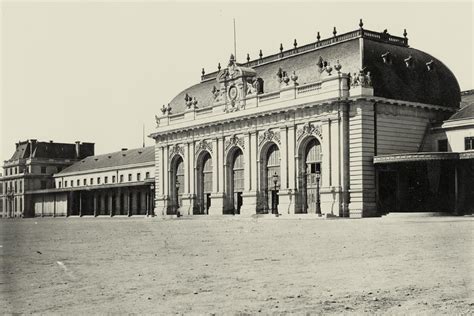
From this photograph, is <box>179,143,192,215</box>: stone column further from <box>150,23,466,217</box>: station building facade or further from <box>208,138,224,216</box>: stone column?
<box>208,138,224,216</box>: stone column

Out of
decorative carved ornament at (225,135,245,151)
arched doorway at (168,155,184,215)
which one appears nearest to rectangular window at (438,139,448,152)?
decorative carved ornament at (225,135,245,151)

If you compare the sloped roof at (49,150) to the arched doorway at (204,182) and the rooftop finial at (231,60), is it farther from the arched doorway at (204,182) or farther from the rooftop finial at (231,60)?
the rooftop finial at (231,60)

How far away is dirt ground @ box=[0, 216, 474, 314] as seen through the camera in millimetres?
8992

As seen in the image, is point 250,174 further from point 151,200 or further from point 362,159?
point 151,200

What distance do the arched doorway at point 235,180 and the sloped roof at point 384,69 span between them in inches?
226

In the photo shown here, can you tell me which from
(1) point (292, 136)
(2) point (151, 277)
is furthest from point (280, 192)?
(2) point (151, 277)

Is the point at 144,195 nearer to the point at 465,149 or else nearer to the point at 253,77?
the point at 253,77

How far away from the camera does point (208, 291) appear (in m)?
10.2

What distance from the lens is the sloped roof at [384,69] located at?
4306 centimetres

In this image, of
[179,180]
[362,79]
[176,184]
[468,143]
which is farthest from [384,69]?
[179,180]

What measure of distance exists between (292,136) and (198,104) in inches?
549

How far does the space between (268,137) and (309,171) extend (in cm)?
448

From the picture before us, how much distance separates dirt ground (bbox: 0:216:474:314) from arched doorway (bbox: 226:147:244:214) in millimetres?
33487

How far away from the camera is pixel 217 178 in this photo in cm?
5288
